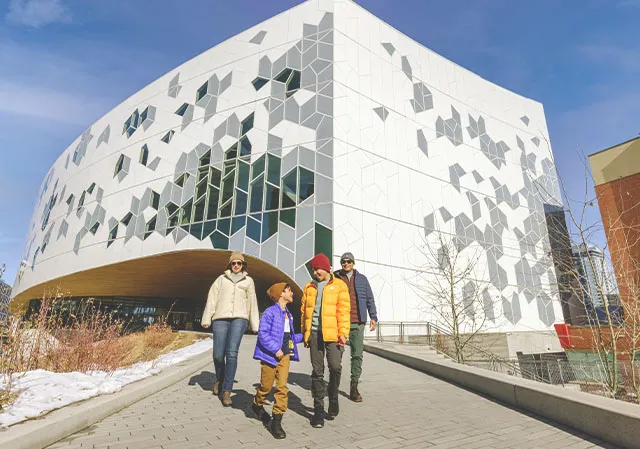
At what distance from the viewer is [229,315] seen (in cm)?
445

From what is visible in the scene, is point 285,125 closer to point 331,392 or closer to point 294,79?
point 294,79

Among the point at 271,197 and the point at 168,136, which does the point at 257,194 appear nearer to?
the point at 271,197

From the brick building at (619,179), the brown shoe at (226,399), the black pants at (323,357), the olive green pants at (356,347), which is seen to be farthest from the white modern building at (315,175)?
the black pants at (323,357)

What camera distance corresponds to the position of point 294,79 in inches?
761

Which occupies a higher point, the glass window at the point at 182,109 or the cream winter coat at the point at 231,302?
the glass window at the point at 182,109

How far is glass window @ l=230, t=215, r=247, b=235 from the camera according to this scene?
17.9 meters

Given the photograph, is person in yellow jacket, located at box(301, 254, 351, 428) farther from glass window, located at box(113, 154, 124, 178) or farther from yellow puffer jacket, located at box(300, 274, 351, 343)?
glass window, located at box(113, 154, 124, 178)

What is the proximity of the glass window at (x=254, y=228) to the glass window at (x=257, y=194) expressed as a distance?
48cm

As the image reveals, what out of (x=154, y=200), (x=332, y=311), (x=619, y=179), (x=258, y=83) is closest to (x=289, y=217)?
(x=258, y=83)

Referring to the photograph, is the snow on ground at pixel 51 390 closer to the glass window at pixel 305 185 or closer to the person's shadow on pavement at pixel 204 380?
the person's shadow on pavement at pixel 204 380

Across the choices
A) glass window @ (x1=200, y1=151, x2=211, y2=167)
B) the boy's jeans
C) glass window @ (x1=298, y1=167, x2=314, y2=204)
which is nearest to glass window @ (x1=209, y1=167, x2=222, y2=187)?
glass window @ (x1=200, y1=151, x2=211, y2=167)

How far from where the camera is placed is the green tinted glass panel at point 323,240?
16.0m

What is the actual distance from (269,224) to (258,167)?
11.4ft

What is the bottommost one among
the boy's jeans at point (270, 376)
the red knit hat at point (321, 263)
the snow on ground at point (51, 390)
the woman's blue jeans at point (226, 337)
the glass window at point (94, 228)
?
the snow on ground at point (51, 390)
